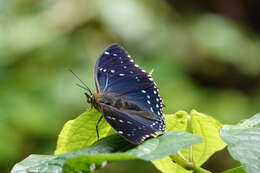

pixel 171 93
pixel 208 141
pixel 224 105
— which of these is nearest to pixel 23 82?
pixel 171 93

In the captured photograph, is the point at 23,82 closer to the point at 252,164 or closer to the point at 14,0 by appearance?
the point at 14,0

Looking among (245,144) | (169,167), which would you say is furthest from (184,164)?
(245,144)

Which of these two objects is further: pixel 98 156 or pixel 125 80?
pixel 125 80

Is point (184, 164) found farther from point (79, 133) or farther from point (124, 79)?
point (124, 79)

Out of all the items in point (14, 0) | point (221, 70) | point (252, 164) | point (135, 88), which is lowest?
point (252, 164)

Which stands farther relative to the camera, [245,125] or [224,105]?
[224,105]
